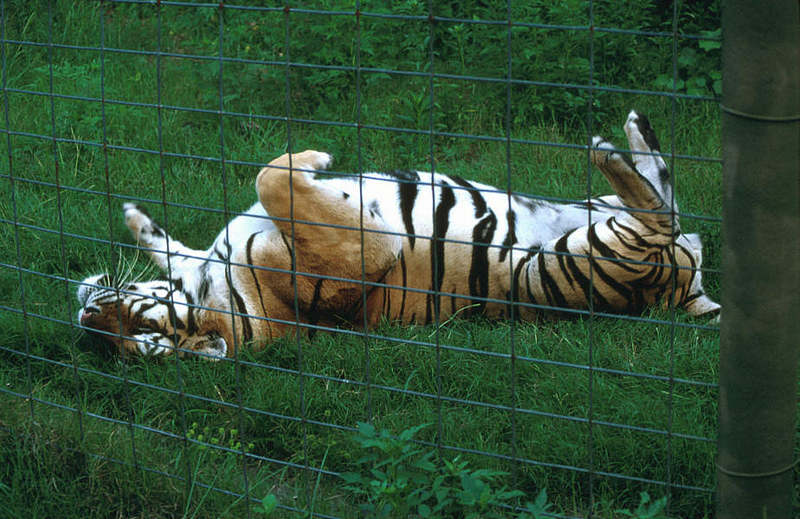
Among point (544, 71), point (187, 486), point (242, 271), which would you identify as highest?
point (544, 71)

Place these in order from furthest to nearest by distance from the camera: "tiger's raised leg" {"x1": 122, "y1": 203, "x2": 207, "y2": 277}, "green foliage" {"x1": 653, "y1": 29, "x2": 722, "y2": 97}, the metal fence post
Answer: "green foliage" {"x1": 653, "y1": 29, "x2": 722, "y2": 97}, "tiger's raised leg" {"x1": 122, "y1": 203, "x2": 207, "y2": 277}, the metal fence post

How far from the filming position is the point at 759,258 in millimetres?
1829

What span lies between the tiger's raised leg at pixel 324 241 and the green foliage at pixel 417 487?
3.53ft

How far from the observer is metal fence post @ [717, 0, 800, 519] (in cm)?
173

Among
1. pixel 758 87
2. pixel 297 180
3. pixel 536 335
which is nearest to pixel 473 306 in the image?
pixel 536 335

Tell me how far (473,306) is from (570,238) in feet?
1.64

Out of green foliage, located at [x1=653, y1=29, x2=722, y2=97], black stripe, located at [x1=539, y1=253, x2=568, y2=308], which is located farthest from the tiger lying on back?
green foliage, located at [x1=653, y1=29, x2=722, y2=97]

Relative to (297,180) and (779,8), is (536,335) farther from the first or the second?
(779,8)

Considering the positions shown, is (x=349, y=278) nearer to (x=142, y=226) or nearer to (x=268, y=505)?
(x=142, y=226)

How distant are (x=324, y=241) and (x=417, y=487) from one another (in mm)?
1299

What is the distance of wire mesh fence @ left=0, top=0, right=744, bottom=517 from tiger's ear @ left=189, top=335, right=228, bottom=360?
32mm

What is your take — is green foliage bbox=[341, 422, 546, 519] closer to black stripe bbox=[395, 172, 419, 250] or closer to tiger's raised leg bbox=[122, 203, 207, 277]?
black stripe bbox=[395, 172, 419, 250]

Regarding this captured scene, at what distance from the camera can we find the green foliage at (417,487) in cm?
230

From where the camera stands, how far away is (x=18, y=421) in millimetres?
2943
